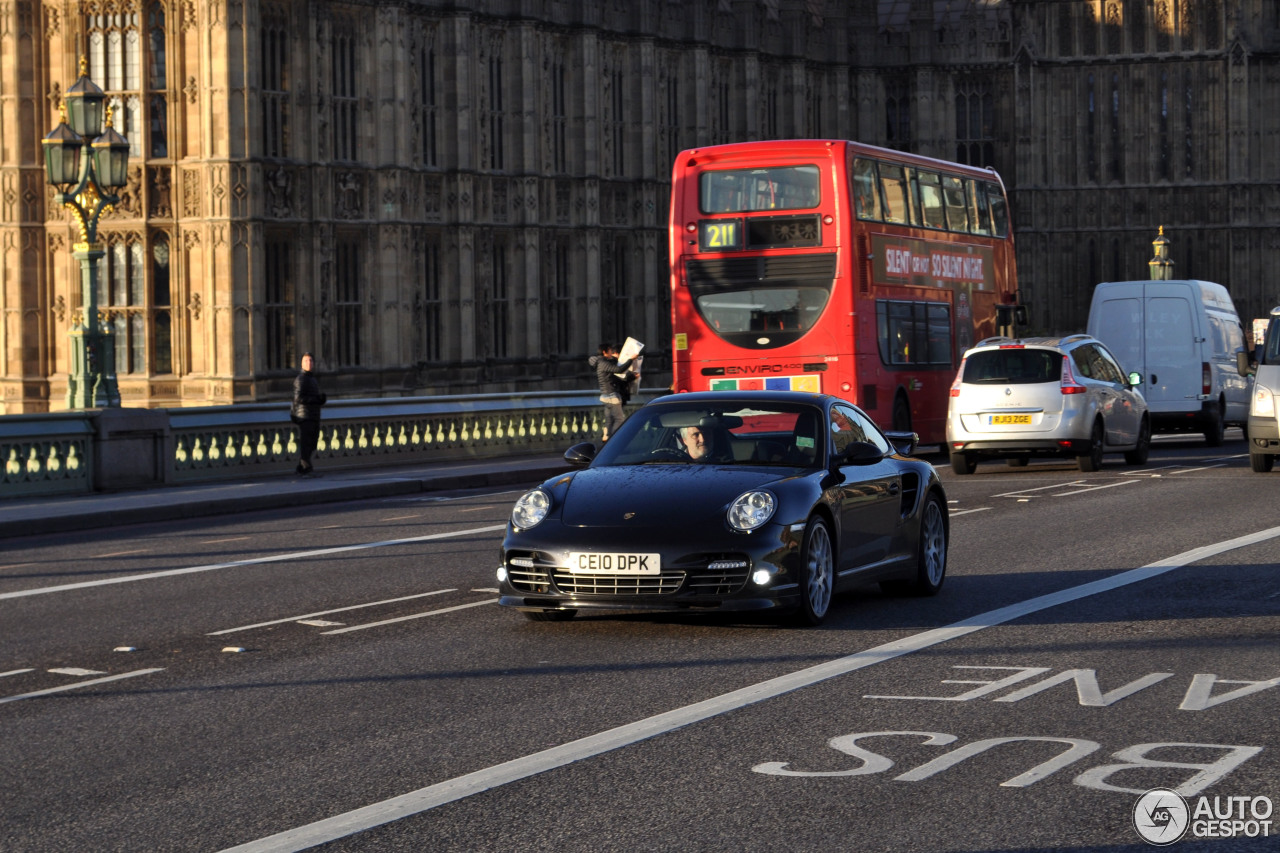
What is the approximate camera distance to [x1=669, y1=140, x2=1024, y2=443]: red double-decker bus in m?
27.0

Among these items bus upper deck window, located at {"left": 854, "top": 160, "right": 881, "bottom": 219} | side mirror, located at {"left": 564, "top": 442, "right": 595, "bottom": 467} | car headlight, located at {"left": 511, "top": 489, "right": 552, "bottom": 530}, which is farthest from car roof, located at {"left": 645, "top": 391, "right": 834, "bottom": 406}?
bus upper deck window, located at {"left": 854, "top": 160, "right": 881, "bottom": 219}

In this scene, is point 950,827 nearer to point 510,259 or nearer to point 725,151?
point 725,151

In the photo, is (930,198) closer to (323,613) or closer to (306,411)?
(306,411)

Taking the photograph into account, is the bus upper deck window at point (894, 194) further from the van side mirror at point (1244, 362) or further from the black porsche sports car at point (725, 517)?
the black porsche sports car at point (725, 517)

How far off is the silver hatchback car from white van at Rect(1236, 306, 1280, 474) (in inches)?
82.1

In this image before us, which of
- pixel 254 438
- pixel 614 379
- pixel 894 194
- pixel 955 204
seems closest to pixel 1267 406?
pixel 894 194

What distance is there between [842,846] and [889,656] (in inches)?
158

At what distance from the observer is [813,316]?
2725cm

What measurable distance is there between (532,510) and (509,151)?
127ft

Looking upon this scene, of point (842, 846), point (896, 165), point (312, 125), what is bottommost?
point (842, 846)

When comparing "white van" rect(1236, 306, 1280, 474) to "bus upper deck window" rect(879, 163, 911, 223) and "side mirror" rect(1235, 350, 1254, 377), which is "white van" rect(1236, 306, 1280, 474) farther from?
"bus upper deck window" rect(879, 163, 911, 223)

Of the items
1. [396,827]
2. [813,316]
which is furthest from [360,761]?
[813,316]

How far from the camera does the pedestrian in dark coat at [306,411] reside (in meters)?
25.1

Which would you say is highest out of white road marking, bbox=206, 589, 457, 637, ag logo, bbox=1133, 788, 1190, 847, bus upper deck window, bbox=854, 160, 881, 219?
bus upper deck window, bbox=854, 160, 881, 219
